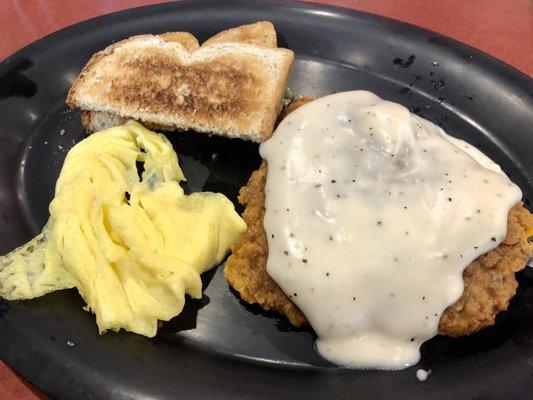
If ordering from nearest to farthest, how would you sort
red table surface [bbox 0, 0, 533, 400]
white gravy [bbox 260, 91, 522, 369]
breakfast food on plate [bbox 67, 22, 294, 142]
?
1. white gravy [bbox 260, 91, 522, 369]
2. breakfast food on plate [bbox 67, 22, 294, 142]
3. red table surface [bbox 0, 0, 533, 400]

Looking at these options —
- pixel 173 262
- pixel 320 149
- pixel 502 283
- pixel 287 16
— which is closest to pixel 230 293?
pixel 173 262

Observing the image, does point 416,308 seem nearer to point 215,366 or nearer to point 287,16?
point 215,366

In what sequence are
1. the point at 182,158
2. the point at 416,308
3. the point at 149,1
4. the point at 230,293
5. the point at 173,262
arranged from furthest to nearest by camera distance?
1. the point at 149,1
2. the point at 182,158
3. the point at 230,293
4. the point at 173,262
5. the point at 416,308

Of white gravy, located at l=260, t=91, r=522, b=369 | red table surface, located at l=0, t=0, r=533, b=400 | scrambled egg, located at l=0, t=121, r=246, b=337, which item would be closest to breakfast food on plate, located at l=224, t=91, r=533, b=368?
white gravy, located at l=260, t=91, r=522, b=369

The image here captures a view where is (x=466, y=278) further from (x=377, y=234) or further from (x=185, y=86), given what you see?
(x=185, y=86)

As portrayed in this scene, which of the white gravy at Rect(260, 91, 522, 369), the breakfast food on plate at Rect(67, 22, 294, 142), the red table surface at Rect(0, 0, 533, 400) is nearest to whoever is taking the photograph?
the white gravy at Rect(260, 91, 522, 369)

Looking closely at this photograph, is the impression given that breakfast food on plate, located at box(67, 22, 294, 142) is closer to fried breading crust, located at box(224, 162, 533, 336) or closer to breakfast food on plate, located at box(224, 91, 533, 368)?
breakfast food on plate, located at box(224, 91, 533, 368)

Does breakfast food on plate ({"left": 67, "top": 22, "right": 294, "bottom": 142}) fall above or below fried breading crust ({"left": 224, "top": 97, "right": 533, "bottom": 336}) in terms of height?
above
